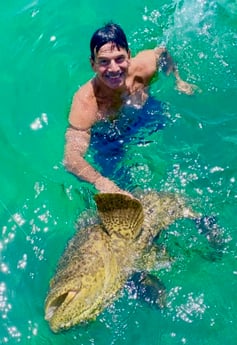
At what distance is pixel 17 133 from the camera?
225 inches

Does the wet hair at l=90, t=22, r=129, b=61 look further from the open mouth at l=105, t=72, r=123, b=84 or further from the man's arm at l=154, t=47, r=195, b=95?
the man's arm at l=154, t=47, r=195, b=95

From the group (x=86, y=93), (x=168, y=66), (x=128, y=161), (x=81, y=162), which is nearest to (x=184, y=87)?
(x=168, y=66)

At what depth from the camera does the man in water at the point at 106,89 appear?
165 inches

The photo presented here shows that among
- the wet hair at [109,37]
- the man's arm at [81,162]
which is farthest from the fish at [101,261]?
the wet hair at [109,37]

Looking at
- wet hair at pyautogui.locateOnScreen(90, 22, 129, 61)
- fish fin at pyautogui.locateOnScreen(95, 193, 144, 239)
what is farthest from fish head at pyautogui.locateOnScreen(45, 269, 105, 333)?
wet hair at pyautogui.locateOnScreen(90, 22, 129, 61)

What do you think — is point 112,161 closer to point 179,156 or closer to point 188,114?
point 179,156

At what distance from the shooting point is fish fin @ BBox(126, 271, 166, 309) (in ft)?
13.2

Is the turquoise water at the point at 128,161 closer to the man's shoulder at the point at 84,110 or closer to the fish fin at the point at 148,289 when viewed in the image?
the fish fin at the point at 148,289

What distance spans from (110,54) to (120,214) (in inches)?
49.6

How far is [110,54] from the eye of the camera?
4195 mm

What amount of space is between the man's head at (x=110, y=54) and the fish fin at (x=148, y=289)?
145 cm

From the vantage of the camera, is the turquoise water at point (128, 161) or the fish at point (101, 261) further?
the turquoise water at point (128, 161)

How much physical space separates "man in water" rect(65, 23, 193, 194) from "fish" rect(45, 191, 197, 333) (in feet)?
0.96

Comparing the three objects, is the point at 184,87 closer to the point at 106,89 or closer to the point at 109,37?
the point at 106,89
